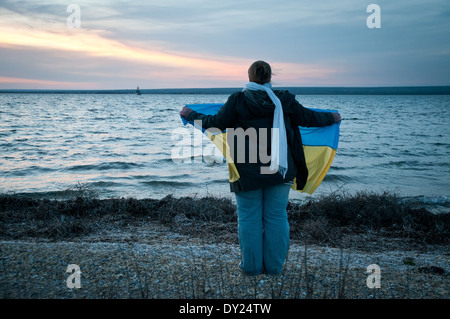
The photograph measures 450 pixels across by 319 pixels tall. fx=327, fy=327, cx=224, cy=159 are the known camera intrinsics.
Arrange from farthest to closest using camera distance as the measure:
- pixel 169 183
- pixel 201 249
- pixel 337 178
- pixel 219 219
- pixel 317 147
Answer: pixel 337 178 → pixel 169 183 → pixel 219 219 → pixel 201 249 → pixel 317 147

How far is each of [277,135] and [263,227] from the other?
43.8 inches

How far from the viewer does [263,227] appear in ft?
12.4

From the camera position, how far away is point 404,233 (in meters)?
6.31

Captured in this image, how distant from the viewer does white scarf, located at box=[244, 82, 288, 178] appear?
3.38m

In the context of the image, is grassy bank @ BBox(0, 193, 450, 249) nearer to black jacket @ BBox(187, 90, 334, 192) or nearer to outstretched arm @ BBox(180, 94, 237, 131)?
black jacket @ BBox(187, 90, 334, 192)

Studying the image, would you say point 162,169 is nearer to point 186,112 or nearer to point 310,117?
point 186,112

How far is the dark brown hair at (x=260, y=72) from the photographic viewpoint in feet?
11.5

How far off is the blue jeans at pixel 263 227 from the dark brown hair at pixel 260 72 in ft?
3.81

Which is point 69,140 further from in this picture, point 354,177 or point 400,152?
point 400,152

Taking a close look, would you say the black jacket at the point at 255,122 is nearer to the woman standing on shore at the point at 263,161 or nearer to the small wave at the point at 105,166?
the woman standing on shore at the point at 263,161

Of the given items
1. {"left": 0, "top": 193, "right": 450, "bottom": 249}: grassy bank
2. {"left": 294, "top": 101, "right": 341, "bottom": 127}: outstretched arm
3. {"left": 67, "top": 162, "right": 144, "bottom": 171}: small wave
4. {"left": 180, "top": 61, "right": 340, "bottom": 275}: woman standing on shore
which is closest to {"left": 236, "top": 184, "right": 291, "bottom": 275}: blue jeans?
{"left": 180, "top": 61, "right": 340, "bottom": 275}: woman standing on shore

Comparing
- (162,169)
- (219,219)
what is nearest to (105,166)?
(162,169)
